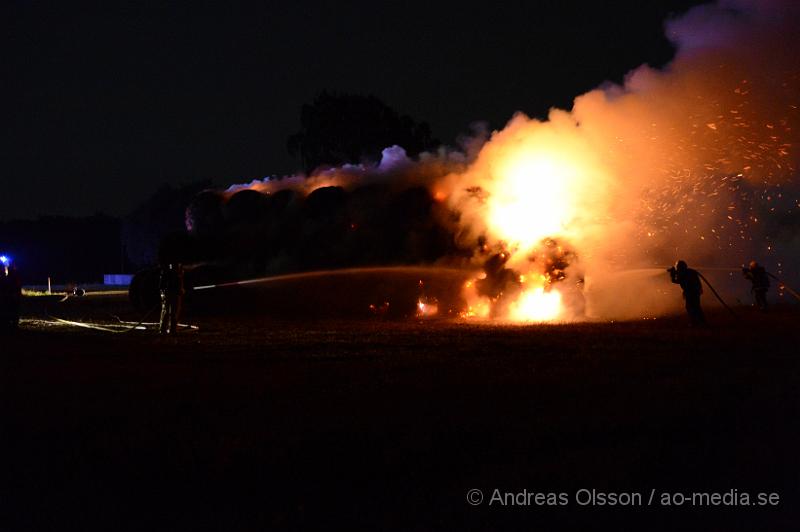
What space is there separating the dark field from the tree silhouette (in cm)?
4293

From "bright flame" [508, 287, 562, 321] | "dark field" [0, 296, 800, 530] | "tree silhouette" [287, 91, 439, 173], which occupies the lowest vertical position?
"dark field" [0, 296, 800, 530]

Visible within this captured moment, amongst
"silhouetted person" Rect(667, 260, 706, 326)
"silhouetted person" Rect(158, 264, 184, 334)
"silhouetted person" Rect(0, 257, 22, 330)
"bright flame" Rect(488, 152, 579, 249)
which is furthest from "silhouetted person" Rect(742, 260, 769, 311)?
"silhouetted person" Rect(0, 257, 22, 330)

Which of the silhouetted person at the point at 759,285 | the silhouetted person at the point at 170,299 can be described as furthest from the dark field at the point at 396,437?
the silhouetted person at the point at 759,285

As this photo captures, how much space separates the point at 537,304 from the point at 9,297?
48.7 feet

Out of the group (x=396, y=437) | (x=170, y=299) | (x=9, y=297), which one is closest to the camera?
(x=396, y=437)

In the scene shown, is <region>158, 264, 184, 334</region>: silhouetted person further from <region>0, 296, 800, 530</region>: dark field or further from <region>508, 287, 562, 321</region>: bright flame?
<region>508, 287, 562, 321</region>: bright flame

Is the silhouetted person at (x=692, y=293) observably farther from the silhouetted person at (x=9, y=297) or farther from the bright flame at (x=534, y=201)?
the silhouetted person at (x=9, y=297)

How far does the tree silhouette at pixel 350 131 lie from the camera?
55.6 metres

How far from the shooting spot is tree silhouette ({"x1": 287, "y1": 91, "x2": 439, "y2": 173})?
55594mm

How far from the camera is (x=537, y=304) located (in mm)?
22094

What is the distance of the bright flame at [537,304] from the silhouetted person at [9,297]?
45.0ft

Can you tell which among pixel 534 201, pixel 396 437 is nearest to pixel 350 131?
pixel 534 201

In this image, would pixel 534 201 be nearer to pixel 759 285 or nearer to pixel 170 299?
pixel 759 285

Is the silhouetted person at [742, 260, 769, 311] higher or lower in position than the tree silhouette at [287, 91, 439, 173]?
lower
